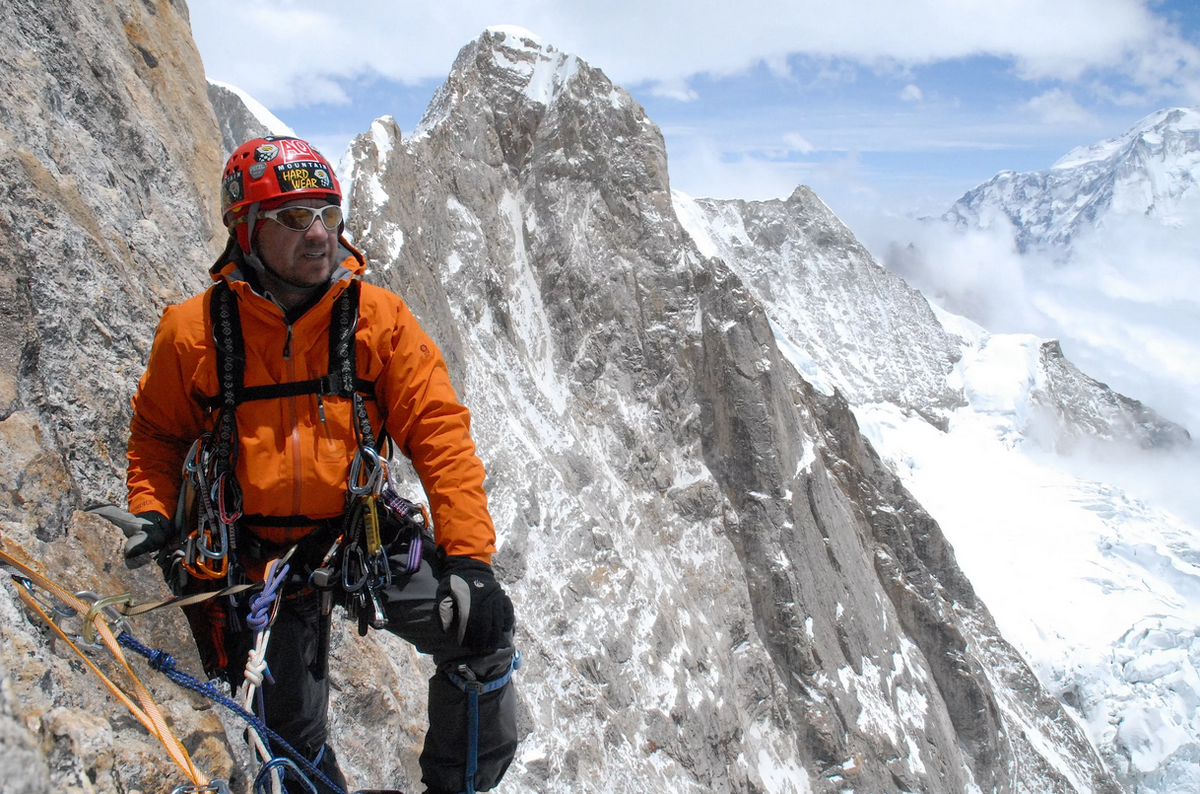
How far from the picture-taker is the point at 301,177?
14.6ft

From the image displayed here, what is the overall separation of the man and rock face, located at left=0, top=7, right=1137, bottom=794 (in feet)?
3.88

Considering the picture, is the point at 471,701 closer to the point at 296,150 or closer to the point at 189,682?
the point at 189,682

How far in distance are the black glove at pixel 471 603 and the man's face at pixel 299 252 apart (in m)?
1.88

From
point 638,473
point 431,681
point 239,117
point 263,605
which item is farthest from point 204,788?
point 239,117

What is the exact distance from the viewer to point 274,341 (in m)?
4.34

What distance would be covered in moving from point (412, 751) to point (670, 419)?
90.5 ft

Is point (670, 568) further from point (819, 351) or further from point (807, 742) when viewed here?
point (819, 351)

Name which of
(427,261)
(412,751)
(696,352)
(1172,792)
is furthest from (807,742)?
(1172,792)

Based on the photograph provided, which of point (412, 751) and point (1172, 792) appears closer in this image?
point (412, 751)

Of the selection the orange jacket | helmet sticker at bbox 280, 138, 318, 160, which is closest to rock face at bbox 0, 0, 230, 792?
the orange jacket

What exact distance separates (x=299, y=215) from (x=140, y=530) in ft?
6.76

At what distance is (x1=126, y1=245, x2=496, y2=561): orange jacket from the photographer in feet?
13.8

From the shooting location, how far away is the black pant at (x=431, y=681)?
14.4 feet

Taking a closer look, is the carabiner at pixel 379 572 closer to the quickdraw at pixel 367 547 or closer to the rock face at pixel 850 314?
the quickdraw at pixel 367 547
